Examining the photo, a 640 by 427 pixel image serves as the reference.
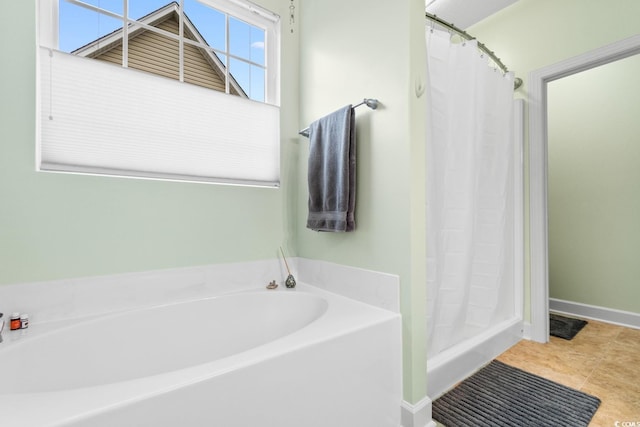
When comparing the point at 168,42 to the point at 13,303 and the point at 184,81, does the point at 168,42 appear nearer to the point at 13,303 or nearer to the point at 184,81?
the point at 184,81

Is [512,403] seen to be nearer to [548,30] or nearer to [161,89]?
[161,89]

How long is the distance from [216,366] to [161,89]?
4.72 feet

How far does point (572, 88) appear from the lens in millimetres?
2889

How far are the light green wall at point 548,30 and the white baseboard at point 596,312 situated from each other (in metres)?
0.98

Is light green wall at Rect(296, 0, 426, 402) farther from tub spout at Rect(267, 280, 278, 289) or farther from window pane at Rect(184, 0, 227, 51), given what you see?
window pane at Rect(184, 0, 227, 51)

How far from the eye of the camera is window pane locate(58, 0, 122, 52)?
143 cm

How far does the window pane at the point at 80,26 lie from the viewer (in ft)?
4.71

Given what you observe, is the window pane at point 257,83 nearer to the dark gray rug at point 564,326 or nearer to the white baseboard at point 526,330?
the white baseboard at point 526,330

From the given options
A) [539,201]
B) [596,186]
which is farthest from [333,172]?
[596,186]

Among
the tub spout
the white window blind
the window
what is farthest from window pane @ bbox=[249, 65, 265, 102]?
the tub spout

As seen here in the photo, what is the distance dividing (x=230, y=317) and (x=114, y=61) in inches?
58.7

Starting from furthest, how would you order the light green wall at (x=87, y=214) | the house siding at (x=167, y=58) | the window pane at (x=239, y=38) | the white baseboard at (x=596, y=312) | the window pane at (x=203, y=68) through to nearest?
the white baseboard at (x=596, y=312) < the window pane at (x=239, y=38) < the window pane at (x=203, y=68) < the house siding at (x=167, y=58) < the light green wall at (x=87, y=214)

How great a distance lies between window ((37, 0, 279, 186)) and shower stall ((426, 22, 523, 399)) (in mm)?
1042

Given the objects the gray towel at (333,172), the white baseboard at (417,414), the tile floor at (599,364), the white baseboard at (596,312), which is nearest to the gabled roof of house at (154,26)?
the gray towel at (333,172)
